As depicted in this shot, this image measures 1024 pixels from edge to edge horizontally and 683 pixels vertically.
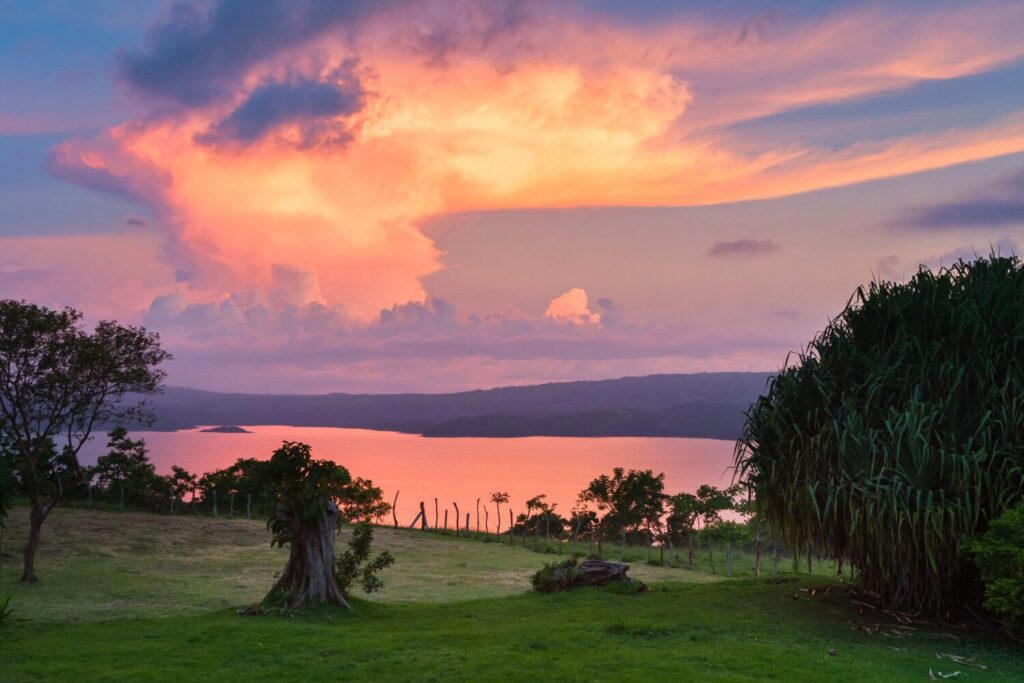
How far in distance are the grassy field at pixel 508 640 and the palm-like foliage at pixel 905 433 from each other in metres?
1.36

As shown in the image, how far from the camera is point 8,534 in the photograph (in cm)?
3725

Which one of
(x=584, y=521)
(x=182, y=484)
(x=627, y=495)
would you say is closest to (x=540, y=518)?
(x=584, y=521)

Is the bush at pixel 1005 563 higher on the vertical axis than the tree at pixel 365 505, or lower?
higher

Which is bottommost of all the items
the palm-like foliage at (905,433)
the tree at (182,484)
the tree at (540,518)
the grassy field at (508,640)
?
the tree at (540,518)

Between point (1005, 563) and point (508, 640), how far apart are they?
26.8 ft

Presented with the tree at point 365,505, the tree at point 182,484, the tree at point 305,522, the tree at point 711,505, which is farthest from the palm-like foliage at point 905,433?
the tree at point 182,484

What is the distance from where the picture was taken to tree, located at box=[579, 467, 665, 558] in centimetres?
4709

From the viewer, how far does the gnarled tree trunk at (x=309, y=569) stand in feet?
60.8

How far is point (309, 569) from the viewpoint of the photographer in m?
18.7

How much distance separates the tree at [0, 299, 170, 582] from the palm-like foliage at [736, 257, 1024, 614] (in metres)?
22.9

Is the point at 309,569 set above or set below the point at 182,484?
below

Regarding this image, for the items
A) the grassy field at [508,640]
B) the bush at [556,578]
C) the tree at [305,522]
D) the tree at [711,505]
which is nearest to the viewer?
the grassy field at [508,640]

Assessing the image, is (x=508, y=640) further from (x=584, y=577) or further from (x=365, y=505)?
(x=365, y=505)

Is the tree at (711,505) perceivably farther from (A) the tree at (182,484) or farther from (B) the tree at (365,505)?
(A) the tree at (182,484)
